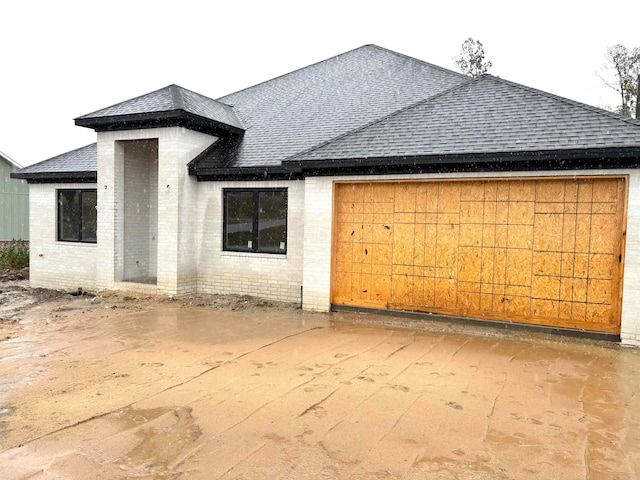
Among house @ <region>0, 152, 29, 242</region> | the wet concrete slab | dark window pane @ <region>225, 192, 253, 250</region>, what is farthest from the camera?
house @ <region>0, 152, 29, 242</region>

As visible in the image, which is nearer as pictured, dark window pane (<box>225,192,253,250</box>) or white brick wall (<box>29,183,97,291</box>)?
dark window pane (<box>225,192,253,250</box>)

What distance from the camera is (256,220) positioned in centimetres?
1155

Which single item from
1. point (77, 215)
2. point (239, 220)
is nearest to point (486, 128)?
point (239, 220)

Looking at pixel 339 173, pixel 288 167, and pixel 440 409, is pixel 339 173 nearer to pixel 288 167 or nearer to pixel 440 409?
pixel 288 167

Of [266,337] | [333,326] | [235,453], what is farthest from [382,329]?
[235,453]

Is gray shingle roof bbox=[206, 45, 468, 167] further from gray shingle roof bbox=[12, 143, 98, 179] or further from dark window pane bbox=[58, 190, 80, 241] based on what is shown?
dark window pane bbox=[58, 190, 80, 241]

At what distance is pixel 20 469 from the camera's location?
373 centimetres

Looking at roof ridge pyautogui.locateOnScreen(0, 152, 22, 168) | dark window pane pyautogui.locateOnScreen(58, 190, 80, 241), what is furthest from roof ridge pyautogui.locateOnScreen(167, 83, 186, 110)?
roof ridge pyautogui.locateOnScreen(0, 152, 22, 168)

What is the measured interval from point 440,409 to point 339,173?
18.8 ft

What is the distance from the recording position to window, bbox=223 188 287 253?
37.0 feet

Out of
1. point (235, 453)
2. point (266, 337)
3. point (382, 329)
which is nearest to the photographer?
point (235, 453)

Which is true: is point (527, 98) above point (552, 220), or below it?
above

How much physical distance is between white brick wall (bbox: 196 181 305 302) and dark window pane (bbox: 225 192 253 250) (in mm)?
193

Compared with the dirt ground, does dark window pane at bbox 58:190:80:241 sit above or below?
above
